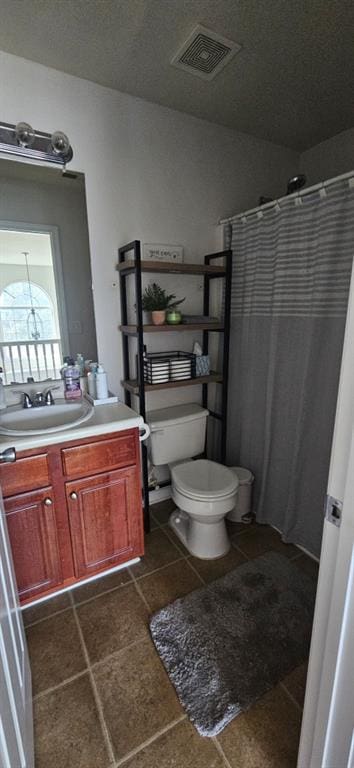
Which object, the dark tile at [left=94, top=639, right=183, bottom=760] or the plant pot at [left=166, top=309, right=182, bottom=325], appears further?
the plant pot at [left=166, top=309, right=182, bottom=325]

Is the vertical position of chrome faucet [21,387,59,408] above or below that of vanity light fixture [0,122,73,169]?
below

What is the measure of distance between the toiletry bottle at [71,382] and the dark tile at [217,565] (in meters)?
1.11

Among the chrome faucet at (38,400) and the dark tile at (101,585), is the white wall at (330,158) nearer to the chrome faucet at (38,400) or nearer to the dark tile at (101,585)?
the chrome faucet at (38,400)

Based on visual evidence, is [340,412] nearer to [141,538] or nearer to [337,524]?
[337,524]

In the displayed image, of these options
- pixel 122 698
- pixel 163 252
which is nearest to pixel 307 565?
pixel 122 698

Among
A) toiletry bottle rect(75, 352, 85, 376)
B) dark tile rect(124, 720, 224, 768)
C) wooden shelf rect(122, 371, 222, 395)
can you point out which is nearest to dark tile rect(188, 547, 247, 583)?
dark tile rect(124, 720, 224, 768)

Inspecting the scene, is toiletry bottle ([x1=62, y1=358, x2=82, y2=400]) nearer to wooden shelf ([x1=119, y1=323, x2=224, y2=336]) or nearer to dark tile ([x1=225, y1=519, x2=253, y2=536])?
wooden shelf ([x1=119, y1=323, x2=224, y2=336])

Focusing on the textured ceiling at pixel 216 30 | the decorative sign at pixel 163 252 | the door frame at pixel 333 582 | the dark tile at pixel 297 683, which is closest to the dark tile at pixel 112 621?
Answer: the dark tile at pixel 297 683

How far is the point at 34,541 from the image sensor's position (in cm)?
138

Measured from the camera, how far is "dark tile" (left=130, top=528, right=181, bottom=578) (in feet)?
5.68

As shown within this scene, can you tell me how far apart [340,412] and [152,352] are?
1.54m

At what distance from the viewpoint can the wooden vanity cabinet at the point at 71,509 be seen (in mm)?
1318

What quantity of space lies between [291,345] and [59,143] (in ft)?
4.85

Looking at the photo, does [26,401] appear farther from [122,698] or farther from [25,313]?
[122,698]
